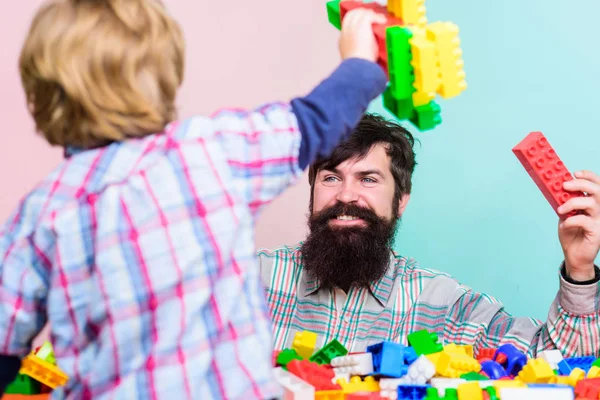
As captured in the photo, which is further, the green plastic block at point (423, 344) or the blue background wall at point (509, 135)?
the blue background wall at point (509, 135)

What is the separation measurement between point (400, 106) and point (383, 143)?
3.39ft

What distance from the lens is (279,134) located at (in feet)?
2.80

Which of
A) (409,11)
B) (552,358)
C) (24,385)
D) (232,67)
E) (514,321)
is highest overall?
(232,67)

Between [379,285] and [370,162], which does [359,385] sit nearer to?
[379,285]

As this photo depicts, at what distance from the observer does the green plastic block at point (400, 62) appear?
955 mm

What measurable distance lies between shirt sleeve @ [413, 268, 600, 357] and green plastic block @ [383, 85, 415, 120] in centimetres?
67

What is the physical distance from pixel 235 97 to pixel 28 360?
115 centimetres

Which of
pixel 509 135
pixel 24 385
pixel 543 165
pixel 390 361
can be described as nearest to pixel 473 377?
pixel 390 361

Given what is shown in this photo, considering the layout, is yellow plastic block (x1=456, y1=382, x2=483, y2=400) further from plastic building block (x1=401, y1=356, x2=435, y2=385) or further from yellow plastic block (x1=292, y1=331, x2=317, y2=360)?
yellow plastic block (x1=292, y1=331, x2=317, y2=360)

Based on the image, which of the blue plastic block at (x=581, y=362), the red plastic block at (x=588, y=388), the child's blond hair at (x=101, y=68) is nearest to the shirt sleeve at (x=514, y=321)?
the blue plastic block at (x=581, y=362)

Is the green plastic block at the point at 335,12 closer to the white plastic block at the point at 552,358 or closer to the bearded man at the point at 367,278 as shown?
the white plastic block at the point at 552,358

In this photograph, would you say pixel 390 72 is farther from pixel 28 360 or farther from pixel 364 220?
pixel 364 220

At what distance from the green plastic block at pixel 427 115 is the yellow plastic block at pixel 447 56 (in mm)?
28

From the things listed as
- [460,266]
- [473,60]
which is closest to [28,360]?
[460,266]
